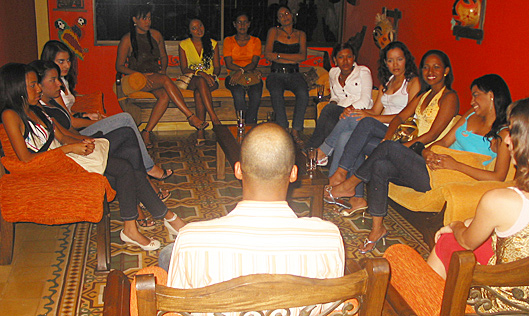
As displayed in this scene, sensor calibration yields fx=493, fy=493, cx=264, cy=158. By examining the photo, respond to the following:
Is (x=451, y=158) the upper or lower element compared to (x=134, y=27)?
lower

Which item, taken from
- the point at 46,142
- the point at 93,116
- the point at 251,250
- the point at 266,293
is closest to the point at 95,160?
the point at 46,142

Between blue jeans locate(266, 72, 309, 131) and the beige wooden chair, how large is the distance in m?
4.19

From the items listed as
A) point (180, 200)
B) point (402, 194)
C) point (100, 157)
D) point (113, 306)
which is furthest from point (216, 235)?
point (180, 200)

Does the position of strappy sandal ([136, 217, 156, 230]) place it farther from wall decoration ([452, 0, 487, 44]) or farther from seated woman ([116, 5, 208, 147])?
wall decoration ([452, 0, 487, 44])

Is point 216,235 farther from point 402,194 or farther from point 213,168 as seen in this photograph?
point 213,168

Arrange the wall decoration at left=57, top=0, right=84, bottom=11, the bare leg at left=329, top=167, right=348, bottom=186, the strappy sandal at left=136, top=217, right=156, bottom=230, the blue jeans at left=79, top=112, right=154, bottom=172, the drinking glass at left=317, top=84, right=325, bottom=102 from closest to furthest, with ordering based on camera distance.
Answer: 1. the strappy sandal at left=136, top=217, right=156, bottom=230
2. the blue jeans at left=79, top=112, right=154, bottom=172
3. the bare leg at left=329, top=167, right=348, bottom=186
4. the drinking glass at left=317, top=84, right=325, bottom=102
5. the wall decoration at left=57, top=0, right=84, bottom=11

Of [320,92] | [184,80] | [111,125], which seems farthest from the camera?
[184,80]

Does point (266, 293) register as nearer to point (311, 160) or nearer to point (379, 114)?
point (311, 160)

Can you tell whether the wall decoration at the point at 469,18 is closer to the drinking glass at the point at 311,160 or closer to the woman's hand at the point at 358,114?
the woman's hand at the point at 358,114

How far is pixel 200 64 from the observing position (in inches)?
217

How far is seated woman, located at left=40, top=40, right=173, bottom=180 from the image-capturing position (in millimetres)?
3643

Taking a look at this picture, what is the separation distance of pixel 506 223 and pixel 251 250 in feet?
3.17

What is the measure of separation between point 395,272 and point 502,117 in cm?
153

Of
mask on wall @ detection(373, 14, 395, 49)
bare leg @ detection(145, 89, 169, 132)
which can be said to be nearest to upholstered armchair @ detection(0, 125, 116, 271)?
bare leg @ detection(145, 89, 169, 132)
